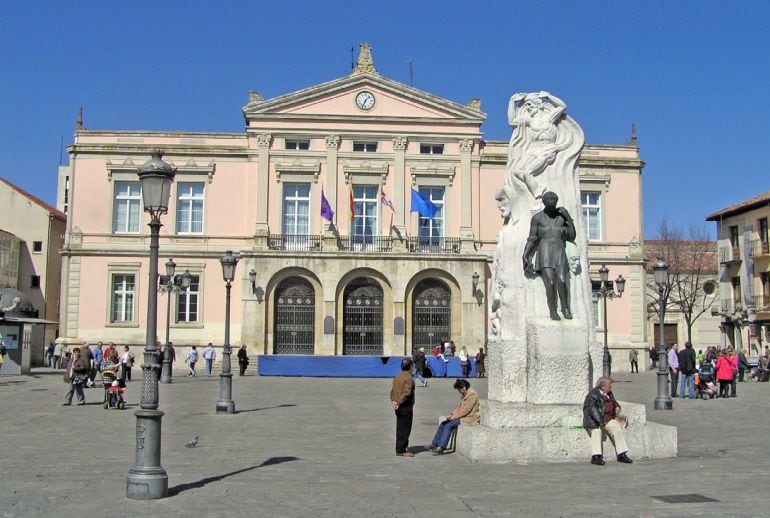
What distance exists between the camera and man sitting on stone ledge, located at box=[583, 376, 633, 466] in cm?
1127

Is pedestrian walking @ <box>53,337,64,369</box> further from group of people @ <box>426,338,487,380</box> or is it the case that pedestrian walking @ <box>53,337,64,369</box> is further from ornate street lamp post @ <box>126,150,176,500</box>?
ornate street lamp post @ <box>126,150,176,500</box>

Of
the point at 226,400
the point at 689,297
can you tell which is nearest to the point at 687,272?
the point at 689,297

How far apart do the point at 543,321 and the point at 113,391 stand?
1292 centimetres

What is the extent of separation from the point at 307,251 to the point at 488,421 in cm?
3059

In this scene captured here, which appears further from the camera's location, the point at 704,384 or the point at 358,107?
the point at 358,107

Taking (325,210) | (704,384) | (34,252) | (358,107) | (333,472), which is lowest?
(333,472)

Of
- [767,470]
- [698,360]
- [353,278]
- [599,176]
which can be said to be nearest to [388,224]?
[353,278]

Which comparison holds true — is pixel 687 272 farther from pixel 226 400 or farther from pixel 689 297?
pixel 226 400

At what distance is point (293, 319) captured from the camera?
4238 cm

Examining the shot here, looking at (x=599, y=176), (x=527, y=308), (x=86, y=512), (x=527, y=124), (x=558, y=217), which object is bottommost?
(x=86, y=512)

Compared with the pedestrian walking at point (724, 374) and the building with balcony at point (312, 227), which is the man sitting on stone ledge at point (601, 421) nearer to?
the pedestrian walking at point (724, 374)

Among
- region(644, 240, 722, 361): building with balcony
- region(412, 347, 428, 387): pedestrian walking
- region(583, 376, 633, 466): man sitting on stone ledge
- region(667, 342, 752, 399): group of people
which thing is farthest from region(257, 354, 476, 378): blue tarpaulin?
region(644, 240, 722, 361): building with balcony

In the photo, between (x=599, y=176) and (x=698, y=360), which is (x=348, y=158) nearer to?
(x=599, y=176)

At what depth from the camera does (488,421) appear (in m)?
12.0
